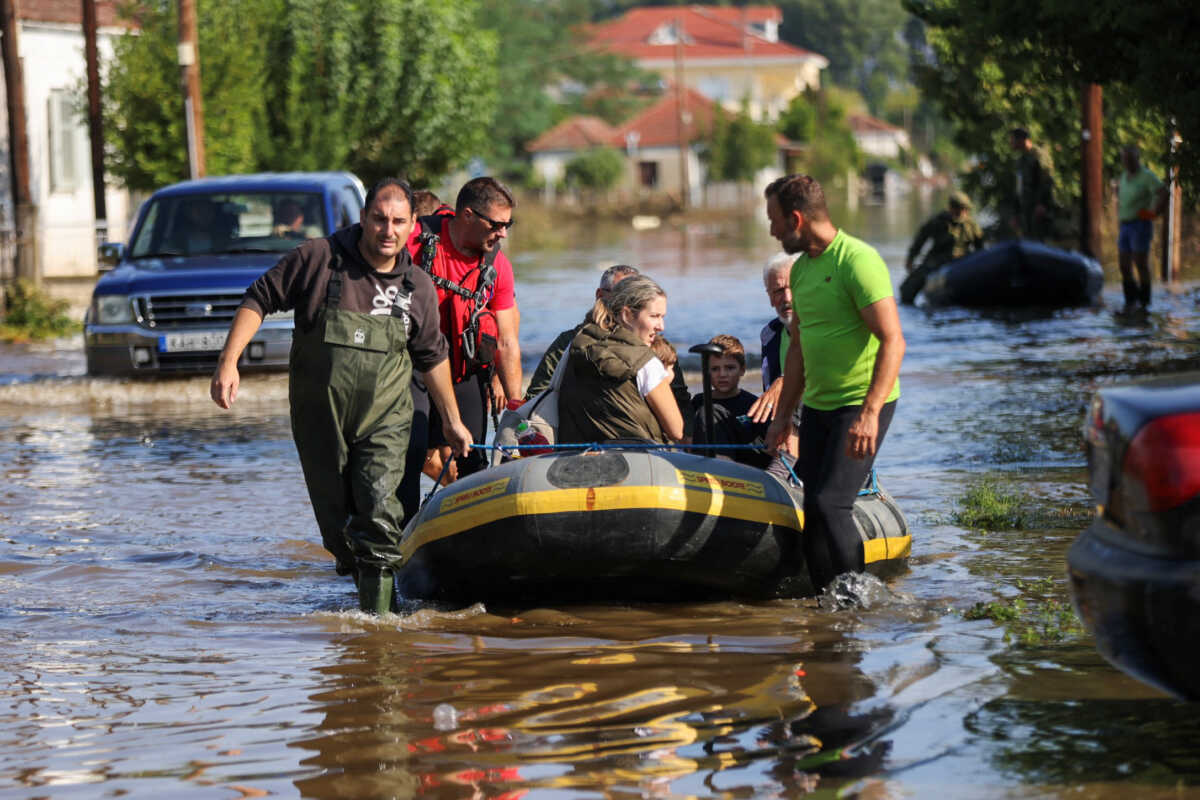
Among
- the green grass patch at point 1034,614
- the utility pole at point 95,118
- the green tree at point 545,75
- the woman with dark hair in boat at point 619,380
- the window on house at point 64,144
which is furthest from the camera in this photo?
the green tree at point 545,75

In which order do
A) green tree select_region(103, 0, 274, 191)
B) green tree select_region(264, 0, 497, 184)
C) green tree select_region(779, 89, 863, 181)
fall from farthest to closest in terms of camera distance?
green tree select_region(779, 89, 863, 181) < green tree select_region(264, 0, 497, 184) < green tree select_region(103, 0, 274, 191)

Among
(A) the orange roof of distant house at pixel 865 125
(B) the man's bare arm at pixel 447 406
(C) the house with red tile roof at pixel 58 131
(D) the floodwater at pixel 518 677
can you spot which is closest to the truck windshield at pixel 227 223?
(D) the floodwater at pixel 518 677

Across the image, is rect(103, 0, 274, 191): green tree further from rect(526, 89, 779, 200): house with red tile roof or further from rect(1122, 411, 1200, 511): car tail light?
rect(526, 89, 779, 200): house with red tile roof

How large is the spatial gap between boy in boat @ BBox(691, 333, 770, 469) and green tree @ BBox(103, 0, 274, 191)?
19108 millimetres

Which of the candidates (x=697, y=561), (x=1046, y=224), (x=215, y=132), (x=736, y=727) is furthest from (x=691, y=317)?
(x=736, y=727)

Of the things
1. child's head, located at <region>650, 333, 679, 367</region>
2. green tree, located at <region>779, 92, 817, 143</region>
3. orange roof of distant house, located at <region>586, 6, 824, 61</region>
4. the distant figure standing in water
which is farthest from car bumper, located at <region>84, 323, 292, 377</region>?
orange roof of distant house, located at <region>586, 6, 824, 61</region>

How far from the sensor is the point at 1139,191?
2158cm

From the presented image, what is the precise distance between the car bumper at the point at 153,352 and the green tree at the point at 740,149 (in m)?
76.0

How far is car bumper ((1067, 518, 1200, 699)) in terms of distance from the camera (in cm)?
483

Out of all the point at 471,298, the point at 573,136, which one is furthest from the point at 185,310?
the point at 573,136

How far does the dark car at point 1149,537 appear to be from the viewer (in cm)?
483

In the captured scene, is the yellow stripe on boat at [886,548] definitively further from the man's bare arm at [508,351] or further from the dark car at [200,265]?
the dark car at [200,265]

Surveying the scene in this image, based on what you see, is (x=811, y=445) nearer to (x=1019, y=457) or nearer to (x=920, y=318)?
(x=1019, y=457)

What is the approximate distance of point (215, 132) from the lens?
27.9m
